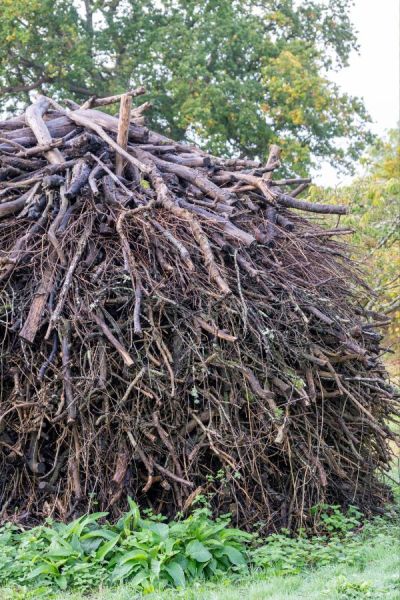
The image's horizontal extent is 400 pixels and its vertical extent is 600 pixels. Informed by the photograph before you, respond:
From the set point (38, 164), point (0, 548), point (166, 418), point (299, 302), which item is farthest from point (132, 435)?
point (38, 164)

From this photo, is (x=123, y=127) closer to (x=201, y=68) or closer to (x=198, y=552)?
(x=198, y=552)

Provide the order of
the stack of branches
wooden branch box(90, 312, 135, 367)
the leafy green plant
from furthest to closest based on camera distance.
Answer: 1. the stack of branches
2. wooden branch box(90, 312, 135, 367)
3. the leafy green plant

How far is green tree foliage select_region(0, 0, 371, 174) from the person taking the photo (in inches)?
886

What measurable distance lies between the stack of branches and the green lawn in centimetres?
85

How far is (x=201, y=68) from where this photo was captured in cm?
2242

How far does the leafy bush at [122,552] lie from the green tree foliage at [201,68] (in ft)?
55.9

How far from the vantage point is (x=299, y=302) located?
22.3ft

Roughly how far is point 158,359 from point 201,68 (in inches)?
681

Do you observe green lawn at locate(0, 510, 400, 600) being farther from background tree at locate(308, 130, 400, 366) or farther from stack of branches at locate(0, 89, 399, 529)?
background tree at locate(308, 130, 400, 366)

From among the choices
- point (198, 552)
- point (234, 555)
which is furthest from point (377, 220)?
point (198, 552)

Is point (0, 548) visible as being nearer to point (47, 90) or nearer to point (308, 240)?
point (308, 240)

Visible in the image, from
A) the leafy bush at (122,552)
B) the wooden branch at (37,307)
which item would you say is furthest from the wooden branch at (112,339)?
the leafy bush at (122,552)

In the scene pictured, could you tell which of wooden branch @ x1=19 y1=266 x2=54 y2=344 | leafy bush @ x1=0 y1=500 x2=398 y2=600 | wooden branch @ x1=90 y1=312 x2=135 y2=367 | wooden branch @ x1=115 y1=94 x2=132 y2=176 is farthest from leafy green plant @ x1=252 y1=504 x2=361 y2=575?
wooden branch @ x1=115 y1=94 x2=132 y2=176

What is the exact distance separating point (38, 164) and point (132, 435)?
243 centimetres
